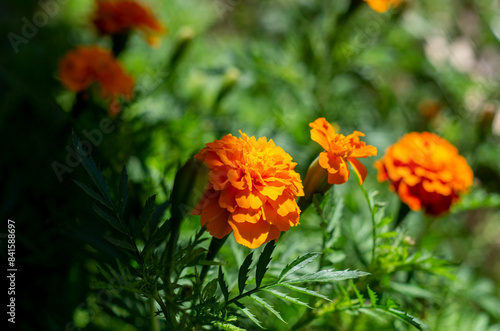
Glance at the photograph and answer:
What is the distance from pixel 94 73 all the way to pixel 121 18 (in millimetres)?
226

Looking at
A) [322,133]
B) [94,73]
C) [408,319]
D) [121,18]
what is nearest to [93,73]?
[94,73]

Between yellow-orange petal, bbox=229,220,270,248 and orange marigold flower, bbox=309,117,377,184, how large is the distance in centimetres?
13

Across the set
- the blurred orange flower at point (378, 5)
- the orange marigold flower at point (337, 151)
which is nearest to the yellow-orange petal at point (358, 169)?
the orange marigold flower at point (337, 151)

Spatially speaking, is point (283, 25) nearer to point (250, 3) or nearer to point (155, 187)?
point (250, 3)

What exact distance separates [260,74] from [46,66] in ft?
2.41

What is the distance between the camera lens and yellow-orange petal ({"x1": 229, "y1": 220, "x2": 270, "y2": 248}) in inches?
23.4

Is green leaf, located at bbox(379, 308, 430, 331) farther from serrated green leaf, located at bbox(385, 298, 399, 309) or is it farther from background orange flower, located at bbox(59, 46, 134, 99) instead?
background orange flower, located at bbox(59, 46, 134, 99)

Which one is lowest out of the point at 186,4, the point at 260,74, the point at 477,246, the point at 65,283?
the point at 477,246

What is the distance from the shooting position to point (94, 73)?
1146 mm

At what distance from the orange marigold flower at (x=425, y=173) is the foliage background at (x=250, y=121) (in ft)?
0.46

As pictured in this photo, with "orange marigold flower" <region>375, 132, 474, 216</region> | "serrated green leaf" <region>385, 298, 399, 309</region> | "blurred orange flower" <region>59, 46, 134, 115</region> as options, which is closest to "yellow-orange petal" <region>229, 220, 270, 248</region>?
"serrated green leaf" <region>385, 298, 399, 309</region>

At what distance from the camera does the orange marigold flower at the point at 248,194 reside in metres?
0.60

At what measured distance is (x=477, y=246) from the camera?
6.14 ft

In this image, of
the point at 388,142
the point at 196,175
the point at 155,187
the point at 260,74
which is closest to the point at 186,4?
the point at 260,74
